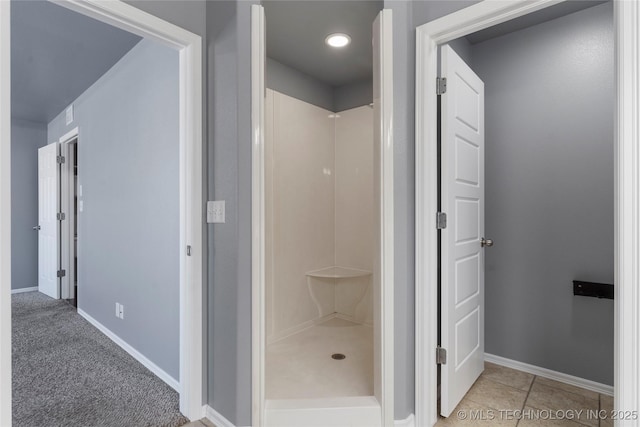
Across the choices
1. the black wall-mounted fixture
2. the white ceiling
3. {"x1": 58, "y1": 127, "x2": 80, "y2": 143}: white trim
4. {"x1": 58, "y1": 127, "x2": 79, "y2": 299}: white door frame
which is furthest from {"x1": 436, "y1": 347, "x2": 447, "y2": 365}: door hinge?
{"x1": 58, "y1": 127, "x2": 79, "y2": 299}: white door frame

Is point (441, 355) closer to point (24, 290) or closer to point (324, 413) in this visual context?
point (324, 413)

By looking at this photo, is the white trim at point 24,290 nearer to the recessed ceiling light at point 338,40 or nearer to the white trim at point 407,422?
the recessed ceiling light at point 338,40

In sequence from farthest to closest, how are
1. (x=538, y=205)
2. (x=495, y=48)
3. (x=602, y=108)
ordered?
(x=495, y=48) → (x=538, y=205) → (x=602, y=108)

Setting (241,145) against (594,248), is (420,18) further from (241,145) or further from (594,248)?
(594,248)

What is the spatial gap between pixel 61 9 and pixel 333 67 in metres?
2.03

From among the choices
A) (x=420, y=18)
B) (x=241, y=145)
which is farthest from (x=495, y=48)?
(x=241, y=145)

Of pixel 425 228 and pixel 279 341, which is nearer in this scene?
pixel 425 228

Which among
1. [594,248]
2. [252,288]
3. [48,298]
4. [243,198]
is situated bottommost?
[48,298]

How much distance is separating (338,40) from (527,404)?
110 inches

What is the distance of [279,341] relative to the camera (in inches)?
114

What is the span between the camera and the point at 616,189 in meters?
1.30

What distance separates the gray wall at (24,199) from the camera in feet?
15.3

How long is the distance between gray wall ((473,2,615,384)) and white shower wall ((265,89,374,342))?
3.75ft

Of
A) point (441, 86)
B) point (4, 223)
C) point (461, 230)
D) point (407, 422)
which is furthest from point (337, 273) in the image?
point (4, 223)
